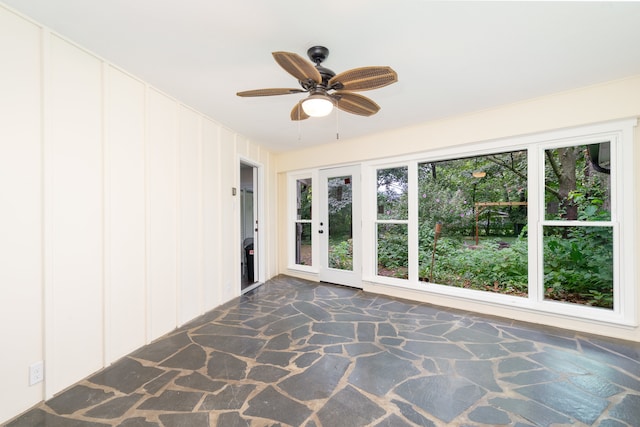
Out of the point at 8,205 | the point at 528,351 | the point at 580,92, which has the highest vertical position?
the point at 580,92

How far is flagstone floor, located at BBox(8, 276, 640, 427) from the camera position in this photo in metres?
1.70

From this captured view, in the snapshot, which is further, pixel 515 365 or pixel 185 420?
pixel 515 365

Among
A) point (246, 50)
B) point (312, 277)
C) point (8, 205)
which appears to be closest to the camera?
point (8, 205)

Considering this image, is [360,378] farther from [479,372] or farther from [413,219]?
[413,219]

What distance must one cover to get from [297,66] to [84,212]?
80.1 inches

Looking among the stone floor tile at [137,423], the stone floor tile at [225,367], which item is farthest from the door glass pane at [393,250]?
the stone floor tile at [137,423]

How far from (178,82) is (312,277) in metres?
3.73

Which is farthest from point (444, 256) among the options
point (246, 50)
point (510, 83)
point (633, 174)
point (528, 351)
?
point (246, 50)

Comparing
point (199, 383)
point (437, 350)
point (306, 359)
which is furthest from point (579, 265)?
point (199, 383)

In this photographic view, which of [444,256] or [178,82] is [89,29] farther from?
[444,256]

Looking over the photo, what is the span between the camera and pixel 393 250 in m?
4.28

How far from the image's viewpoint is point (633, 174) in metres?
2.57

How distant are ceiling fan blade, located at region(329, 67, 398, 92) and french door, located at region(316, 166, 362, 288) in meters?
2.60

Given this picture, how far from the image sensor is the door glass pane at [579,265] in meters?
2.82
